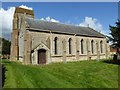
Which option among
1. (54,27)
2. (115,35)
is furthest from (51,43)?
(115,35)

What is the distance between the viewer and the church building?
33.7 meters

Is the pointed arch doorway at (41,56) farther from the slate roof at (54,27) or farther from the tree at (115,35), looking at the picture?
the tree at (115,35)

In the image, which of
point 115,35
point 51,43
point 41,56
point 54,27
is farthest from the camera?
point 115,35

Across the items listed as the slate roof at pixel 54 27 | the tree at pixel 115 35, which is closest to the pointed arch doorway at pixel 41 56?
the slate roof at pixel 54 27

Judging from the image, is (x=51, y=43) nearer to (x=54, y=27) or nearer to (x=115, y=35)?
(x=54, y=27)

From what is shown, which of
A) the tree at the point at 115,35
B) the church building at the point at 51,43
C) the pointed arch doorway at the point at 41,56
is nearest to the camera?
the church building at the point at 51,43

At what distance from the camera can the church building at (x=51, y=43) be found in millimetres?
33719

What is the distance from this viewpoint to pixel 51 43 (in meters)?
36.4

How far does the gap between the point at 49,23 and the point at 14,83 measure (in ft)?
90.8

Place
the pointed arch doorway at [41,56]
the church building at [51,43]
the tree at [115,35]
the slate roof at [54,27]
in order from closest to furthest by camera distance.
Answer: the church building at [51,43] → the pointed arch doorway at [41,56] → the slate roof at [54,27] → the tree at [115,35]

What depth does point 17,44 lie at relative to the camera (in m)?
42.2

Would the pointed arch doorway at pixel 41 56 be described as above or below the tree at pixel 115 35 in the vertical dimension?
below

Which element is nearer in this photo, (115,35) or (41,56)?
(41,56)

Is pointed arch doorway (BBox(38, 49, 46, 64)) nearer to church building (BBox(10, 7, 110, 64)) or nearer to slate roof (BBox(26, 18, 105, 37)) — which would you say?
church building (BBox(10, 7, 110, 64))
